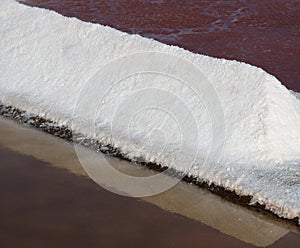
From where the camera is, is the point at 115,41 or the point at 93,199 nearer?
the point at 93,199

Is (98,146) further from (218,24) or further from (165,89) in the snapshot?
(218,24)

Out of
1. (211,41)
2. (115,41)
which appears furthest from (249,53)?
(115,41)

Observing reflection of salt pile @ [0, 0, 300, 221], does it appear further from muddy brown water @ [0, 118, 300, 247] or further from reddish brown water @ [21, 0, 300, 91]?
reddish brown water @ [21, 0, 300, 91]

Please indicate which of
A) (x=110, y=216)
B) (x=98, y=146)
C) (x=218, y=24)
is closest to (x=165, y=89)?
(x=98, y=146)

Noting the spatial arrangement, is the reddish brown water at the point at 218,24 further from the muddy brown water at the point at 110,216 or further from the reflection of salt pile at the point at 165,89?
the muddy brown water at the point at 110,216

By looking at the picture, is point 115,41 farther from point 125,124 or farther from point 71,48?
point 125,124

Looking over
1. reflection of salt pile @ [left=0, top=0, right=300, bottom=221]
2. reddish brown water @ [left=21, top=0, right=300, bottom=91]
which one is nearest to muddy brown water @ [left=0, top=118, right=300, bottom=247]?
reflection of salt pile @ [left=0, top=0, right=300, bottom=221]
